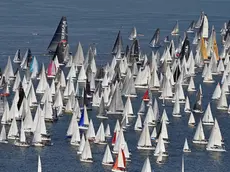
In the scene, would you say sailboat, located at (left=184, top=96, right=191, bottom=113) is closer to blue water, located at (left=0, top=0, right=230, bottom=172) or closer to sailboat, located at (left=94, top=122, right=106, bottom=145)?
blue water, located at (left=0, top=0, right=230, bottom=172)

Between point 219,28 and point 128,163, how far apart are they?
8460 cm

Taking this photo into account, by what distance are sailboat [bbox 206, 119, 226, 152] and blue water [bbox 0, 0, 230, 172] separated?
26.8 inches

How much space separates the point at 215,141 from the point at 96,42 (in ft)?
187

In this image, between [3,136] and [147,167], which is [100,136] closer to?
[3,136]

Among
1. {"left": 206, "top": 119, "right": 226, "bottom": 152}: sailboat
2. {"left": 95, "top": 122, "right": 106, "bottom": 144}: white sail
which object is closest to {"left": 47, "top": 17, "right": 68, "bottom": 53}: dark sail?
{"left": 95, "top": 122, "right": 106, "bottom": 144}: white sail

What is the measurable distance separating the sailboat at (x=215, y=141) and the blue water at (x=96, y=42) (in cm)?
68

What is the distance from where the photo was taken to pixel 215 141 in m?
96.8

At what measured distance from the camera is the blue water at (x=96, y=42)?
3572 inches

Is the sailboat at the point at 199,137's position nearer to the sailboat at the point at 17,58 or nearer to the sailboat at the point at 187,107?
the sailboat at the point at 187,107

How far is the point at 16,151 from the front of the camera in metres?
93.2

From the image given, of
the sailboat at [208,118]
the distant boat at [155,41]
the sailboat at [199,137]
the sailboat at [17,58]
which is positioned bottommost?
the sailboat at [199,137]

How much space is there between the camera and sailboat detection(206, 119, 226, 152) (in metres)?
96.6

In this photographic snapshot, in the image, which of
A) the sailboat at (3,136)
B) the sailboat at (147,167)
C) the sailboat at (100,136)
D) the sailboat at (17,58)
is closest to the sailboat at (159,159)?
the sailboat at (100,136)

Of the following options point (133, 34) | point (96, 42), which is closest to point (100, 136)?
point (96, 42)
